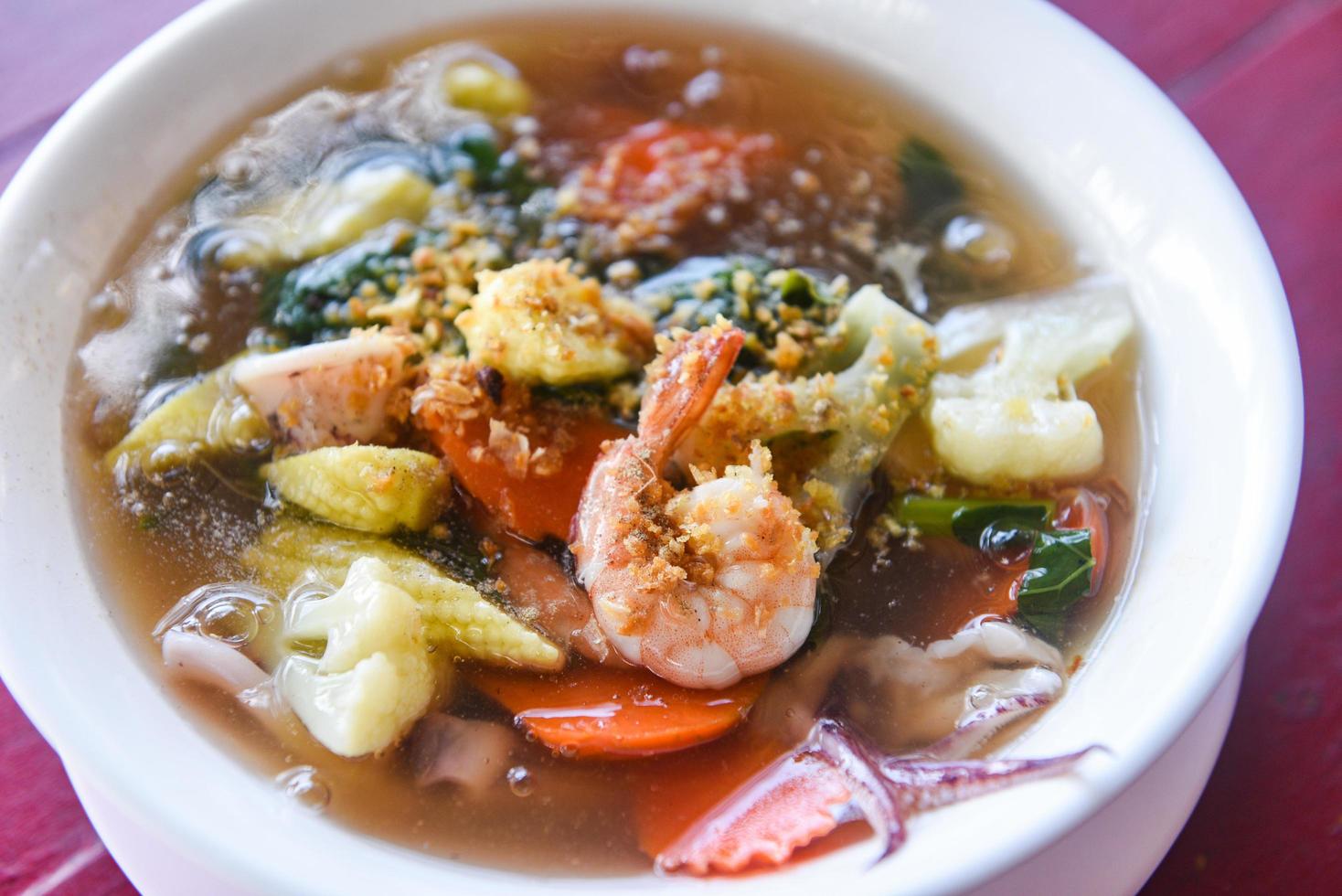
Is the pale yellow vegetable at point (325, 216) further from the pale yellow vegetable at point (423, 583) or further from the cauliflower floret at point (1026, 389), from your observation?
the cauliflower floret at point (1026, 389)

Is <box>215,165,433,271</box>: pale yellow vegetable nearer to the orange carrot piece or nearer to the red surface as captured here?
the red surface

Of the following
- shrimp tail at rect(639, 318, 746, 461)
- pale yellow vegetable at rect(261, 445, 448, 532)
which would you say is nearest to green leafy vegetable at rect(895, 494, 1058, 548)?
shrimp tail at rect(639, 318, 746, 461)

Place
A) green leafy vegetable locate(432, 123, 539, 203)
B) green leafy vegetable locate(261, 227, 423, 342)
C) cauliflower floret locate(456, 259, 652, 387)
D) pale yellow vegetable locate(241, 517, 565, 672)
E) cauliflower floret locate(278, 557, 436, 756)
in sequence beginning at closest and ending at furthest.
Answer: cauliflower floret locate(278, 557, 436, 756), pale yellow vegetable locate(241, 517, 565, 672), cauliflower floret locate(456, 259, 652, 387), green leafy vegetable locate(261, 227, 423, 342), green leafy vegetable locate(432, 123, 539, 203)

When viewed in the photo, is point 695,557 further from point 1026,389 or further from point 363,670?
point 1026,389

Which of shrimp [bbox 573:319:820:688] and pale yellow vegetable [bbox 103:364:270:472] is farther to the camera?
pale yellow vegetable [bbox 103:364:270:472]

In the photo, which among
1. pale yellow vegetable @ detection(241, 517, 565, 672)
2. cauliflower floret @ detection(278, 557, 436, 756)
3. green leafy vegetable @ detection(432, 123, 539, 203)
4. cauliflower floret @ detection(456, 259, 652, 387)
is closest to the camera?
cauliflower floret @ detection(278, 557, 436, 756)

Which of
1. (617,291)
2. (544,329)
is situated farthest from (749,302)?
(544,329)
